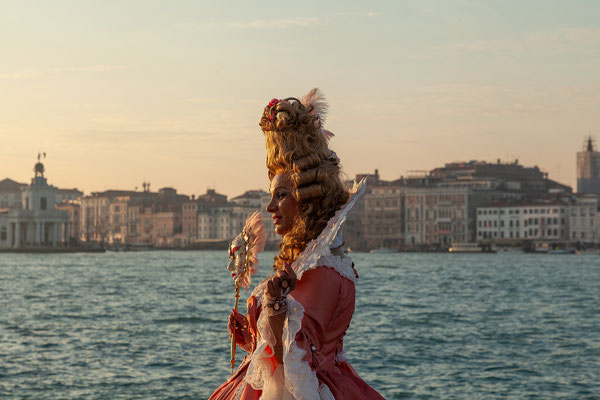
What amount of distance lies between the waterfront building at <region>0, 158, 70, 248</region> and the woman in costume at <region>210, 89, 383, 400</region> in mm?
81051

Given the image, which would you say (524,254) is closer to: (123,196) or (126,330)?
(123,196)

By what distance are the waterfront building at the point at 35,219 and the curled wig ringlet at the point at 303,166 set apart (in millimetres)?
81057

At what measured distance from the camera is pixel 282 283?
1.99 metres

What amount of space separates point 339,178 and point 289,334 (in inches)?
14.2

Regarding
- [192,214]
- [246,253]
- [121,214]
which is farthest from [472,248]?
[246,253]

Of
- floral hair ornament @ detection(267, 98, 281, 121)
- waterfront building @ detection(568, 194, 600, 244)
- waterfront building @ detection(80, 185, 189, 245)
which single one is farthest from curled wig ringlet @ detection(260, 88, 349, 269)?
waterfront building @ detection(80, 185, 189, 245)

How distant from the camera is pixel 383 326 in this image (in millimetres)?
20953

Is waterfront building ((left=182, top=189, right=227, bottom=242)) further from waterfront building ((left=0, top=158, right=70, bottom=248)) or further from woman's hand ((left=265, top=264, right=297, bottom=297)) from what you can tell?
woman's hand ((left=265, top=264, right=297, bottom=297))

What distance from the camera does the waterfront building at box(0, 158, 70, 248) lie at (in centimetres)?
8112

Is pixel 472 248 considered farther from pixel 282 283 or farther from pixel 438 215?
pixel 282 283

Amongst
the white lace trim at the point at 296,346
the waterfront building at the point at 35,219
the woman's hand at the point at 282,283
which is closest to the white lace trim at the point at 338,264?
the white lace trim at the point at 296,346

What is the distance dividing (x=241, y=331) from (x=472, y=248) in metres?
84.8

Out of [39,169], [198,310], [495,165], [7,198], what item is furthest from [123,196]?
[198,310]

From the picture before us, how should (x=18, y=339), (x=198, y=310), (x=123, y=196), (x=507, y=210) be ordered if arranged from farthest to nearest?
(x=123, y=196) < (x=507, y=210) < (x=198, y=310) < (x=18, y=339)
